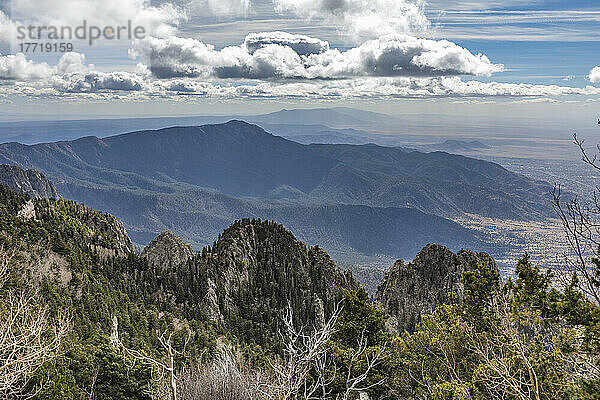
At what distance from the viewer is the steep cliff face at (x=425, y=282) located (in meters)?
94.8

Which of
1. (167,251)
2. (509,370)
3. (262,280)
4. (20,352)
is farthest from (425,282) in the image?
(20,352)

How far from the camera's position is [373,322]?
4050 centimetres

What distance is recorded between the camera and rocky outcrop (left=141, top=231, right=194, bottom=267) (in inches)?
5098

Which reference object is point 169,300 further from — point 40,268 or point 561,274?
point 561,274

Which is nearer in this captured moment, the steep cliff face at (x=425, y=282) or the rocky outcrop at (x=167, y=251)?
the steep cliff face at (x=425, y=282)

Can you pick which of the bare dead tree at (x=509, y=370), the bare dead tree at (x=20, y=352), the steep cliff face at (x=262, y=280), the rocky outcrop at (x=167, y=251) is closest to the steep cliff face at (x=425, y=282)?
the steep cliff face at (x=262, y=280)

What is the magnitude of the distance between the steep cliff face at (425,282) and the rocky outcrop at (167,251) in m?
60.8

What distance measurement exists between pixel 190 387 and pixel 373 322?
17.9 m

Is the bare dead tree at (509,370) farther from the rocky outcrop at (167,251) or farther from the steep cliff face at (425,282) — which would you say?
the rocky outcrop at (167,251)

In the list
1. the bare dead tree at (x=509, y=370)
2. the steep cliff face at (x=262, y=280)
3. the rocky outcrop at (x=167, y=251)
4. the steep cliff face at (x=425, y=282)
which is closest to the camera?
the bare dead tree at (x=509, y=370)

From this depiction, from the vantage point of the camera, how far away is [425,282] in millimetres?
98625

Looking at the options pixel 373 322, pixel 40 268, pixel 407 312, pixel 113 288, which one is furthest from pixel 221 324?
pixel 373 322

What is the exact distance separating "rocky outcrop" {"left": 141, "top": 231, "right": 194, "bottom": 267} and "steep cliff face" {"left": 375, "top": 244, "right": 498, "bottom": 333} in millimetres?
60786

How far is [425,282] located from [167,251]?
75.3 m
